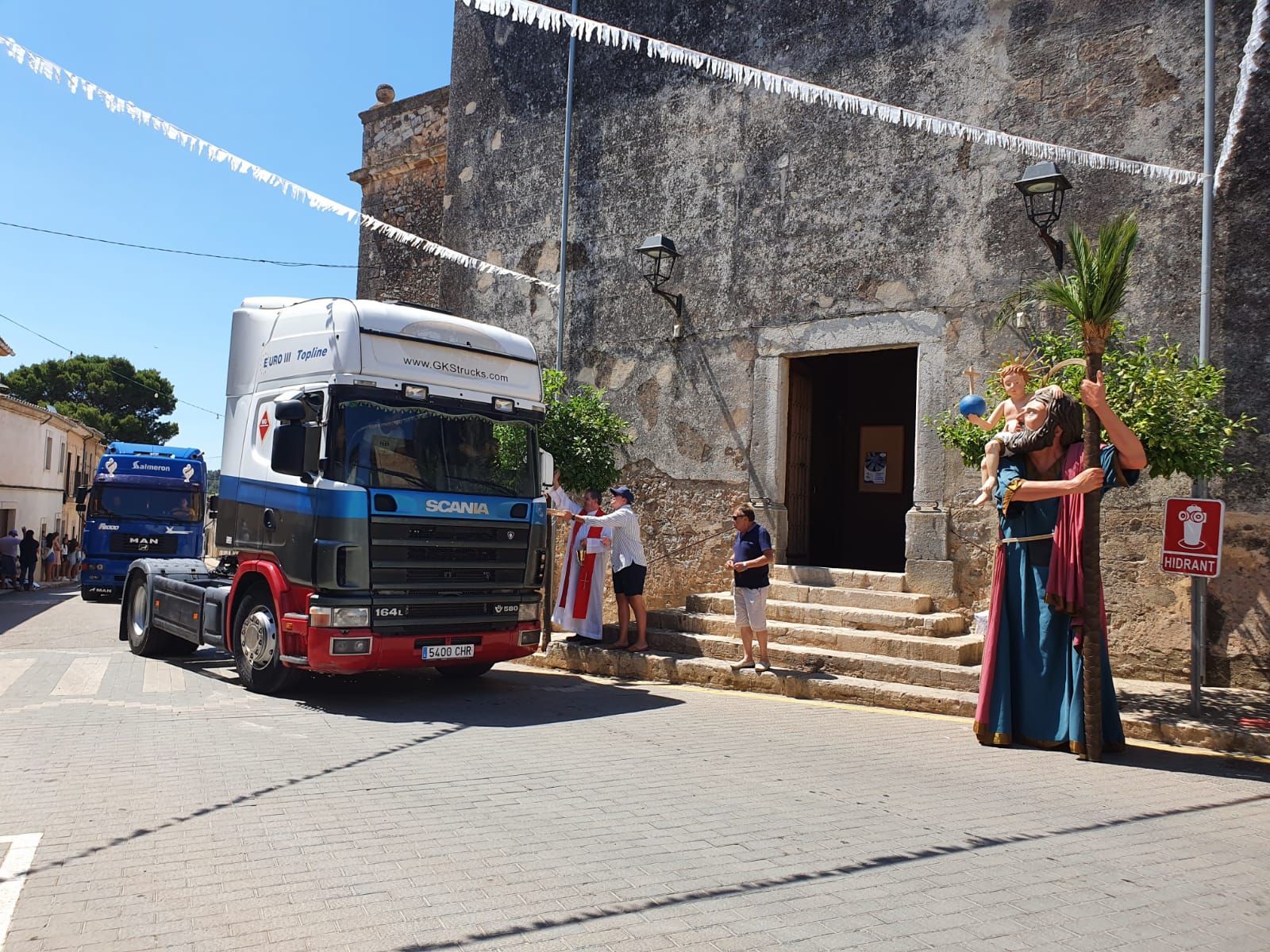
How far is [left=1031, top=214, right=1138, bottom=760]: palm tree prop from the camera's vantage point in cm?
634

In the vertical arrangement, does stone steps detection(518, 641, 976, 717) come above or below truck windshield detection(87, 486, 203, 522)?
below

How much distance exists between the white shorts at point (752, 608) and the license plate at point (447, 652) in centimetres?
247

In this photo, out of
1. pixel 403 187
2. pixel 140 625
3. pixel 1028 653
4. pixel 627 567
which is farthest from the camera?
pixel 403 187

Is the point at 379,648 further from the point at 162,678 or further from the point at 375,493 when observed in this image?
the point at 162,678

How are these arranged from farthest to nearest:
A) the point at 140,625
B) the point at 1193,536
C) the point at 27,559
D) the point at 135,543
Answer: the point at 27,559
the point at 135,543
the point at 140,625
the point at 1193,536

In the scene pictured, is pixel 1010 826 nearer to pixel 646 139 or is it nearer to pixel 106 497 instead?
pixel 646 139

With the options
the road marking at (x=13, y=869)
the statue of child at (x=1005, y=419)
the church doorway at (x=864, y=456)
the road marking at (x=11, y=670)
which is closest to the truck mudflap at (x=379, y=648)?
the road marking at (x=11, y=670)

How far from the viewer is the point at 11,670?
9.30 m

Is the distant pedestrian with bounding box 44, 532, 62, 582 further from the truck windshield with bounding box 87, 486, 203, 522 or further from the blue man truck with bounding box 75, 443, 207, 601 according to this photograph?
the truck windshield with bounding box 87, 486, 203, 522

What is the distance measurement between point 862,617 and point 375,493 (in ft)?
15.6

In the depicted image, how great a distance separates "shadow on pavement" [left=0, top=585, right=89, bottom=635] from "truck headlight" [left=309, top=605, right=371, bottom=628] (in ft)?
28.4

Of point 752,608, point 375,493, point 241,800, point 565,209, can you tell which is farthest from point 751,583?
point 565,209

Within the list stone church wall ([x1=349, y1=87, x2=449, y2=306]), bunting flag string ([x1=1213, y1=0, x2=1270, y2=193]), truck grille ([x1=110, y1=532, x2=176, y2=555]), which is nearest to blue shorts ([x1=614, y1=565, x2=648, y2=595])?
bunting flag string ([x1=1213, y1=0, x2=1270, y2=193])

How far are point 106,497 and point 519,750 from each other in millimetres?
14297
